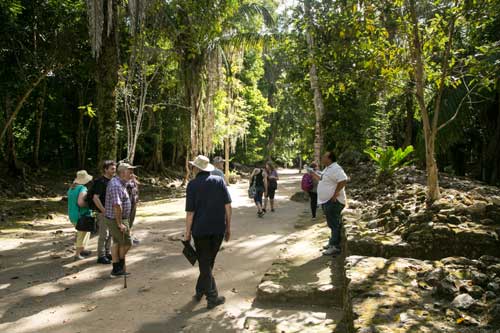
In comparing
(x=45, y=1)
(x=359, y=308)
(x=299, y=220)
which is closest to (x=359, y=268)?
(x=359, y=308)

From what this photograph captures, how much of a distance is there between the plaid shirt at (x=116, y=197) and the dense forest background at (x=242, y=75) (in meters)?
3.57

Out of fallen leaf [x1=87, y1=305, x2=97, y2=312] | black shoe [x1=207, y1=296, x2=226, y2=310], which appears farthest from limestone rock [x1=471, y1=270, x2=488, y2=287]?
fallen leaf [x1=87, y1=305, x2=97, y2=312]

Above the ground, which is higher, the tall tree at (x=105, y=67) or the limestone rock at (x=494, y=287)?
the tall tree at (x=105, y=67)

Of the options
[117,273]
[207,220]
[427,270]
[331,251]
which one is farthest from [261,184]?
[427,270]

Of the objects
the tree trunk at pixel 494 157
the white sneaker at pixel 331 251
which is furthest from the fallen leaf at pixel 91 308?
the tree trunk at pixel 494 157

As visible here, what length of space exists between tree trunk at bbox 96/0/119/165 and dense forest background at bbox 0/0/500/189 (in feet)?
0.09

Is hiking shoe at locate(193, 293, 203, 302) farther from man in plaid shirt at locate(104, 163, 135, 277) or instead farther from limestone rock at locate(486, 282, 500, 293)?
limestone rock at locate(486, 282, 500, 293)

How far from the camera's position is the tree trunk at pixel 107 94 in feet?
31.5

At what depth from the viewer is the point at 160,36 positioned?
49.2 feet

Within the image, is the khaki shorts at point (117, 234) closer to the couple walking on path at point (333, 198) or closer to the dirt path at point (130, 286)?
the dirt path at point (130, 286)

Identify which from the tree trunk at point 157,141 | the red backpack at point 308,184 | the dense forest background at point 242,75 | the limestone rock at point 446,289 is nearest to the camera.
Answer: the limestone rock at point 446,289

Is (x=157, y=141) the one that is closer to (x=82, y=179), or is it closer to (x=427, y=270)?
(x=82, y=179)

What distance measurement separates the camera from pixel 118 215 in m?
6.17

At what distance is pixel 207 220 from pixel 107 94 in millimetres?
5622
